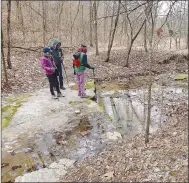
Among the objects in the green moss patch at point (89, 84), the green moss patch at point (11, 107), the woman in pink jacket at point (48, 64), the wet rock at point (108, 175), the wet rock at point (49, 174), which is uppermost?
the woman in pink jacket at point (48, 64)

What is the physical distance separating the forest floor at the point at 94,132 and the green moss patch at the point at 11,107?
31 mm

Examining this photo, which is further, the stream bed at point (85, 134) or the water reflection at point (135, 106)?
the water reflection at point (135, 106)

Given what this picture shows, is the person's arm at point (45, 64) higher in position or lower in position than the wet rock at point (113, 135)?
higher

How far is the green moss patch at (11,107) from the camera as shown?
27.3ft

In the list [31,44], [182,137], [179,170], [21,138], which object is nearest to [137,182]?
[179,170]

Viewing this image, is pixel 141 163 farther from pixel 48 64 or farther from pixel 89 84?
pixel 89 84

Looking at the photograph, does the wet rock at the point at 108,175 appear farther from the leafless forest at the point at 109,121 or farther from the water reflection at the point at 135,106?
the water reflection at the point at 135,106

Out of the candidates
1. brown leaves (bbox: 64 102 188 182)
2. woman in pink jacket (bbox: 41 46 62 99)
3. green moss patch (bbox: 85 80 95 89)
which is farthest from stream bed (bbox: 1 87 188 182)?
woman in pink jacket (bbox: 41 46 62 99)

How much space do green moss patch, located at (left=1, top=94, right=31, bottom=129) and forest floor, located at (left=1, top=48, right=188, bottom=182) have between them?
0.10 ft

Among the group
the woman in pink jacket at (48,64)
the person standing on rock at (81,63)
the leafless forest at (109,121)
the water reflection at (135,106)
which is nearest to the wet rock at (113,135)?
the leafless forest at (109,121)

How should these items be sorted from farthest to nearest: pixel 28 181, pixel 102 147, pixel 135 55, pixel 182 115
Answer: pixel 135 55 < pixel 182 115 < pixel 102 147 < pixel 28 181

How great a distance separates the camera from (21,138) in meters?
7.22

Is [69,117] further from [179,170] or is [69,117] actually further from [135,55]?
[135,55]

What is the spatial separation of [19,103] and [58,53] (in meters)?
2.22
